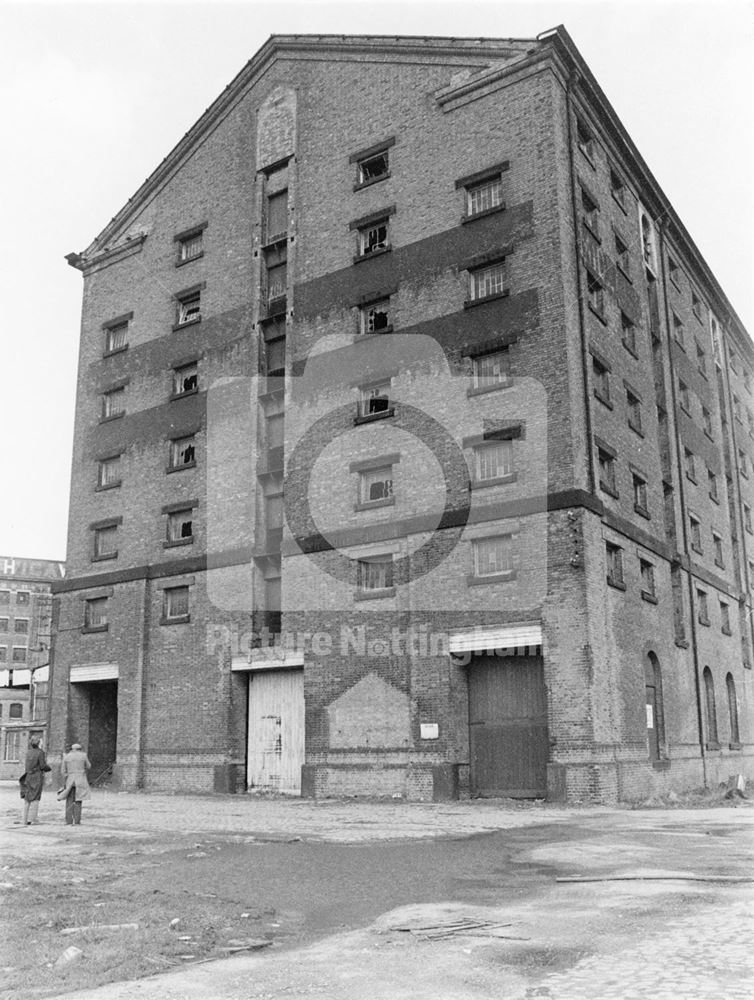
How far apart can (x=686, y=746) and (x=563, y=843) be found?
15700mm

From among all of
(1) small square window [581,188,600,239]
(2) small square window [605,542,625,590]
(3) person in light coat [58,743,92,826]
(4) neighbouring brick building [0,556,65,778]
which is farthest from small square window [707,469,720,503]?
(4) neighbouring brick building [0,556,65,778]

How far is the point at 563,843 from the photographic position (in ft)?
49.5

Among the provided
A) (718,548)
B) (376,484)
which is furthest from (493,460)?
(718,548)

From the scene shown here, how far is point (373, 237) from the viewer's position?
100 feet

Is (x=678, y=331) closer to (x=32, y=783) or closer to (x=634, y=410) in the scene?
(x=634, y=410)

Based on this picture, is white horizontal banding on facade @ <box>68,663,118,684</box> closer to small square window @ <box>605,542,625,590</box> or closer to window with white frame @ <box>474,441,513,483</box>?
window with white frame @ <box>474,441,513,483</box>

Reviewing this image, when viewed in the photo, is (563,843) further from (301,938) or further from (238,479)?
(238,479)

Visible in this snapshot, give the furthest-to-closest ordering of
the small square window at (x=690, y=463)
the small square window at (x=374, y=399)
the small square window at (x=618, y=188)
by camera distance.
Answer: the small square window at (x=690, y=463) → the small square window at (x=618, y=188) → the small square window at (x=374, y=399)

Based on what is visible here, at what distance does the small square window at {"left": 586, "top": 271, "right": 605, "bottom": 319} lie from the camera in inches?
1104

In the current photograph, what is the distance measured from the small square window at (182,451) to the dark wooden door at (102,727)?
7.80 metres

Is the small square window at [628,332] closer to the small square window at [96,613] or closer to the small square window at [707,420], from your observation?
the small square window at [707,420]

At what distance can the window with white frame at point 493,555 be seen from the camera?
2486 centimetres

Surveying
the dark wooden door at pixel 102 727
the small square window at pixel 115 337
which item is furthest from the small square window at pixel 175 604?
the small square window at pixel 115 337

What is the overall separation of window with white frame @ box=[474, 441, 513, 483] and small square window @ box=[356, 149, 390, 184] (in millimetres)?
9932
